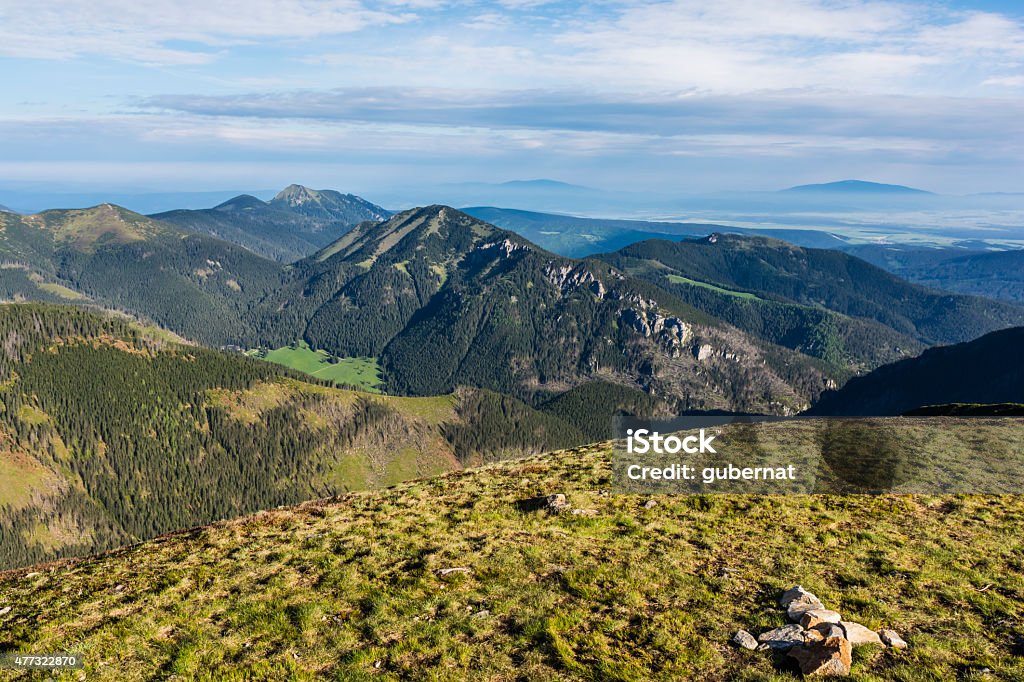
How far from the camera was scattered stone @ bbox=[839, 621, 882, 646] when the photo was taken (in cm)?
1780

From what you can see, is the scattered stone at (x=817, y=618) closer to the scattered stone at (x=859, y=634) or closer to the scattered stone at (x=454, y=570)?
the scattered stone at (x=859, y=634)

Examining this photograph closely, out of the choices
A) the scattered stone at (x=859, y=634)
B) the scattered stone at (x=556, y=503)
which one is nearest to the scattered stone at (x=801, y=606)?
the scattered stone at (x=859, y=634)

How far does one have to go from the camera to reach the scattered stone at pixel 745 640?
18062 millimetres

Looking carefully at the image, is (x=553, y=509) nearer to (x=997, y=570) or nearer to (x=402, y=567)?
(x=402, y=567)

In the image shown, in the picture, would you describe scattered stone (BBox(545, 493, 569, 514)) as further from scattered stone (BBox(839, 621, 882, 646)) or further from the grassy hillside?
scattered stone (BBox(839, 621, 882, 646))

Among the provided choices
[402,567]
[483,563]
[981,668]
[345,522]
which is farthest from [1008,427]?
[345,522]

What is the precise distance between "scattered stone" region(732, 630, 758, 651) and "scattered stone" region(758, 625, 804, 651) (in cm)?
28

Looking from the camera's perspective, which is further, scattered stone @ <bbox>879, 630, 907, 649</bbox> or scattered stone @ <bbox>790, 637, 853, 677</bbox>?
scattered stone @ <bbox>879, 630, 907, 649</bbox>

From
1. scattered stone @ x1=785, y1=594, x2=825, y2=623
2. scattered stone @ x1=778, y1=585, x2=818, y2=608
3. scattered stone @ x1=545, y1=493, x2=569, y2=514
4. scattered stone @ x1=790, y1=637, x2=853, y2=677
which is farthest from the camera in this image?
scattered stone @ x1=545, y1=493, x2=569, y2=514

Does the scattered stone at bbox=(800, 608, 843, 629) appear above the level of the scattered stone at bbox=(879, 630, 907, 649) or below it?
above

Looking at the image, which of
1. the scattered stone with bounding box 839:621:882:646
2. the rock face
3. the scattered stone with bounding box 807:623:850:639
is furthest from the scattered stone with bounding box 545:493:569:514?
the scattered stone with bounding box 839:621:882:646

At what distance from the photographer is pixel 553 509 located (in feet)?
108

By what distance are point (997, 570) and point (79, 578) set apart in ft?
148

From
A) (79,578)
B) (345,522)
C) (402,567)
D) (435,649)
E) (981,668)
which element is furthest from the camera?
(345,522)
